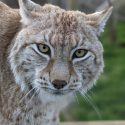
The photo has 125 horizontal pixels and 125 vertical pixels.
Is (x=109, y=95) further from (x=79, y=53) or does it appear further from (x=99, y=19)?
(x=79, y=53)

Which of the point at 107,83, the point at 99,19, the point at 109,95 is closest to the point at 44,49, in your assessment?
the point at 99,19

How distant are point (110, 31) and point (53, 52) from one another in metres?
11.0

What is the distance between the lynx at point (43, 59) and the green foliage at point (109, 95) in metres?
4.16

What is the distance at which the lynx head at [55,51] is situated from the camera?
5.65 m

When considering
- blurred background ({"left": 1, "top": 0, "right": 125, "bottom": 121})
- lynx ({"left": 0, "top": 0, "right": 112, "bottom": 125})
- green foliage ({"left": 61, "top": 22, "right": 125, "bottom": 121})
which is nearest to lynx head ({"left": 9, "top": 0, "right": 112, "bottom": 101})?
lynx ({"left": 0, "top": 0, "right": 112, "bottom": 125})

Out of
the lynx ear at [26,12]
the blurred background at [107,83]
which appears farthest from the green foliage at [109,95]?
the lynx ear at [26,12]

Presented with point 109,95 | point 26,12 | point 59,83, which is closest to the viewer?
point 59,83

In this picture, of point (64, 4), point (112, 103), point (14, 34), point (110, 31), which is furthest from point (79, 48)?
point (110, 31)

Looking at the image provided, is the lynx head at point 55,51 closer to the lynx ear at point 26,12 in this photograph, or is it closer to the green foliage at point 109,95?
the lynx ear at point 26,12

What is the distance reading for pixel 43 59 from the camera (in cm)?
573

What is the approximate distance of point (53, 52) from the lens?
5.66 meters

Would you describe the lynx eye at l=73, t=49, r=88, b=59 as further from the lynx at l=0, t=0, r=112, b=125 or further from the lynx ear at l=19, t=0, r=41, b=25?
the lynx ear at l=19, t=0, r=41, b=25

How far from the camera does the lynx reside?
5668 mm

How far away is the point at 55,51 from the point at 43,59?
14 centimetres
